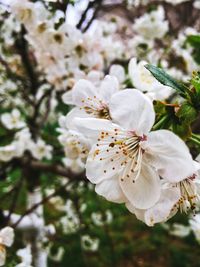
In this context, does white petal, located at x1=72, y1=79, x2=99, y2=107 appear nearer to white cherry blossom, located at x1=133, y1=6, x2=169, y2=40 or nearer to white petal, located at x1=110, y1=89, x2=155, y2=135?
white petal, located at x1=110, y1=89, x2=155, y2=135

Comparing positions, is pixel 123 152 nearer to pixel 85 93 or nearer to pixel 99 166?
pixel 99 166

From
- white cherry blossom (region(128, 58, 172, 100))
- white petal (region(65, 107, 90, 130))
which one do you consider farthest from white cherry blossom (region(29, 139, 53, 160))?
white petal (region(65, 107, 90, 130))

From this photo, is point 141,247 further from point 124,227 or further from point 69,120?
point 69,120

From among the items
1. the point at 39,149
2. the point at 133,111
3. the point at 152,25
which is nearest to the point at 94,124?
the point at 133,111

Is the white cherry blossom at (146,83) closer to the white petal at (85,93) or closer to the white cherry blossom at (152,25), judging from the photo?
the white petal at (85,93)

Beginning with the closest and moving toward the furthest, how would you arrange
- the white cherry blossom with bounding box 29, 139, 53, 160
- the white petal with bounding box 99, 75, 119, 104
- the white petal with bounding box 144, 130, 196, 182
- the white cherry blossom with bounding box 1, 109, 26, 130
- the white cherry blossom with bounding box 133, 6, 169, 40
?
1. the white petal with bounding box 144, 130, 196, 182
2. the white petal with bounding box 99, 75, 119, 104
3. the white cherry blossom with bounding box 29, 139, 53, 160
4. the white cherry blossom with bounding box 1, 109, 26, 130
5. the white cherry blossom with bounding box 133, 6, 169, 40

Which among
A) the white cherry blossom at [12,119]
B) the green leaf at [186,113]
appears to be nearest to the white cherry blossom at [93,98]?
the green leaf at [186,113]
